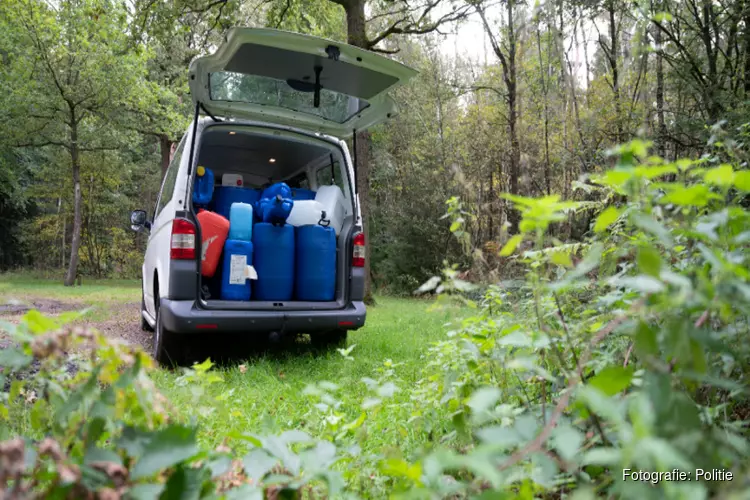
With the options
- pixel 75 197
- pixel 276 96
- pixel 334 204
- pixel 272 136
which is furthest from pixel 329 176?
pixel 75 197

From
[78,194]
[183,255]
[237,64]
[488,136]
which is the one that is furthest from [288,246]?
[78,194]

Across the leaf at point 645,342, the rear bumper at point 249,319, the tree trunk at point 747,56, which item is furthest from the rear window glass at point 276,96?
the tree trunk at point 747,56

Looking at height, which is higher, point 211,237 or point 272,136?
point 272,136

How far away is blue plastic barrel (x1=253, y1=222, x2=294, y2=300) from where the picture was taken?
4.07m

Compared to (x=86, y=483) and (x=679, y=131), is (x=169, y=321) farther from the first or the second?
(x=679, y=131)

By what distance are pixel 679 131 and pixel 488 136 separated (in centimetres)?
797

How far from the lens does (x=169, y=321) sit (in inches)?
141

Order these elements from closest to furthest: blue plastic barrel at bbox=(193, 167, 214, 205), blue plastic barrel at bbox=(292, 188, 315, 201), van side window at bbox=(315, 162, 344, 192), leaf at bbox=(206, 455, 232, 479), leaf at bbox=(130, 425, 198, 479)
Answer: leaf at bbox=(130, 425, 198, 479) < leaf at bbox=(206, 455, 232, 479) < blue plastic barrel at bbox=(193, 167, 214, 205) < van side window at bbox=(315, 162, 344, 192) < blue plastic barrel at bbox=(292, 188, 315, 201)

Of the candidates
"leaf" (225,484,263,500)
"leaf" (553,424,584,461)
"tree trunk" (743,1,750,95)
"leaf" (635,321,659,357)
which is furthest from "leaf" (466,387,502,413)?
"tree trunk" (743,1,750,95)

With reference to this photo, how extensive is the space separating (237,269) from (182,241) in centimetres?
50

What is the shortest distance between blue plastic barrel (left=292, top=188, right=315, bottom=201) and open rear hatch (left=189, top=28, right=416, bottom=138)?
0.66 metres

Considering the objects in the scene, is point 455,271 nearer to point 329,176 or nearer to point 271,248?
point 271,248

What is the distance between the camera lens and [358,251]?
14.4ft

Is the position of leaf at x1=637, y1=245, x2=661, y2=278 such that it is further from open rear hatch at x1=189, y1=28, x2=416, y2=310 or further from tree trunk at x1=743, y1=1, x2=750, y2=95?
tree trunk at x1=743, y1=1, x2=750, y2=95
